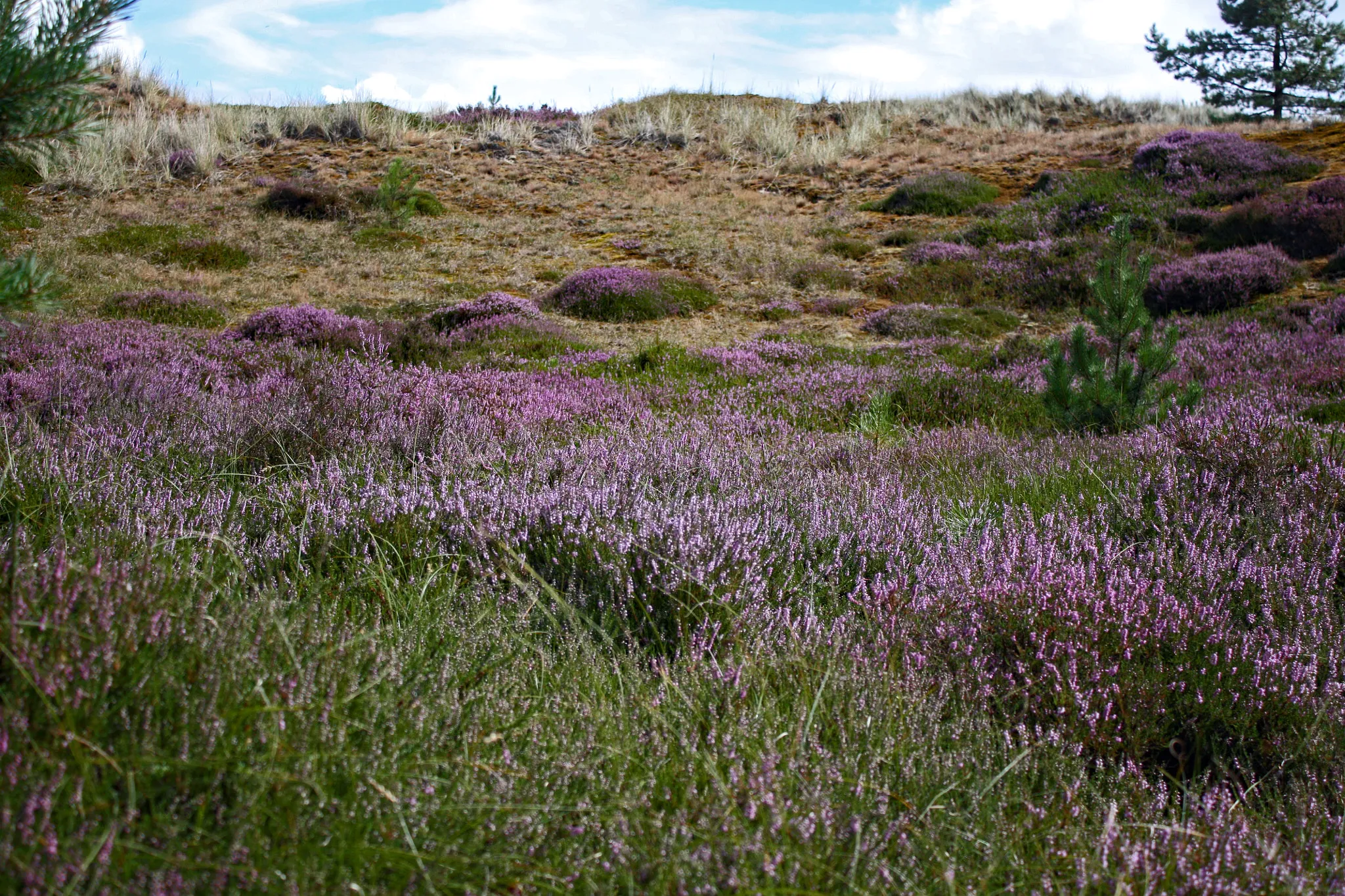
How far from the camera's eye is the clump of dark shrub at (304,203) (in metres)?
16.6

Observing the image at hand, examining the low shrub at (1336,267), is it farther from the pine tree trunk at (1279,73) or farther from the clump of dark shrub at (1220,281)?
the pine tree trunk at (1279,73)

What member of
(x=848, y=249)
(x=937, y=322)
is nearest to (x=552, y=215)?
(x=848, y=249)

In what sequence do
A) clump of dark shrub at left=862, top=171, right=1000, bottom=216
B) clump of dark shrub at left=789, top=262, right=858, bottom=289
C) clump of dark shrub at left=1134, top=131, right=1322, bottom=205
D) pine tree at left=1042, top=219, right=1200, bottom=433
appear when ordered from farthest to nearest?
clump of dark shrub at left=862, top=171, right=1000, bottom=216 → clump of dark shrub at left=1134, top=131, right=1322, bottom=205 → clump of dark shrub at left=789, top=262, right=858, bottom=289 → pine tree at left=1042, top=219, right=1200, bottom=433

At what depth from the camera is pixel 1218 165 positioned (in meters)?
15.9

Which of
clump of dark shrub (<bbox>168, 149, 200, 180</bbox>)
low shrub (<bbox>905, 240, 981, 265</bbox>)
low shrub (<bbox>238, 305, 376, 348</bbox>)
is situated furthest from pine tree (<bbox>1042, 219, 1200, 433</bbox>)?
clump of dark shrub (<bbox>168, 149, 200, 180</bbox>)

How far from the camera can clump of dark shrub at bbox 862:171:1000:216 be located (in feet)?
58.4

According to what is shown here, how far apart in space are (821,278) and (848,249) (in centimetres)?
208

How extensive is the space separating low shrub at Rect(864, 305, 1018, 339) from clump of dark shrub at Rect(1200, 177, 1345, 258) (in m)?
4.36

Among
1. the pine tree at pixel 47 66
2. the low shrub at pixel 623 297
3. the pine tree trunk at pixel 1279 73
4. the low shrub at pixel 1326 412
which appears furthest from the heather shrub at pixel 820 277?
the pine tree trunk at pixel 1279 73

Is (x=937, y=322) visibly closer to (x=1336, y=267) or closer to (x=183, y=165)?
(x=1336, y=267)

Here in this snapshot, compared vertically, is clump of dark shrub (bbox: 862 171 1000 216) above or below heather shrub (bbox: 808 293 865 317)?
above

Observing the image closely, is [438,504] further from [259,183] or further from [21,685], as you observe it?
[259,183]

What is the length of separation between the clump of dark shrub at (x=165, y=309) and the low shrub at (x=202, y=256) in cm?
300

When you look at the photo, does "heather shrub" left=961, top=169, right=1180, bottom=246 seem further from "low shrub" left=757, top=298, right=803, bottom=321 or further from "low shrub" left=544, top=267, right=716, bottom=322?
"low shrub" left=544, top=267, right=716, bottom=322
